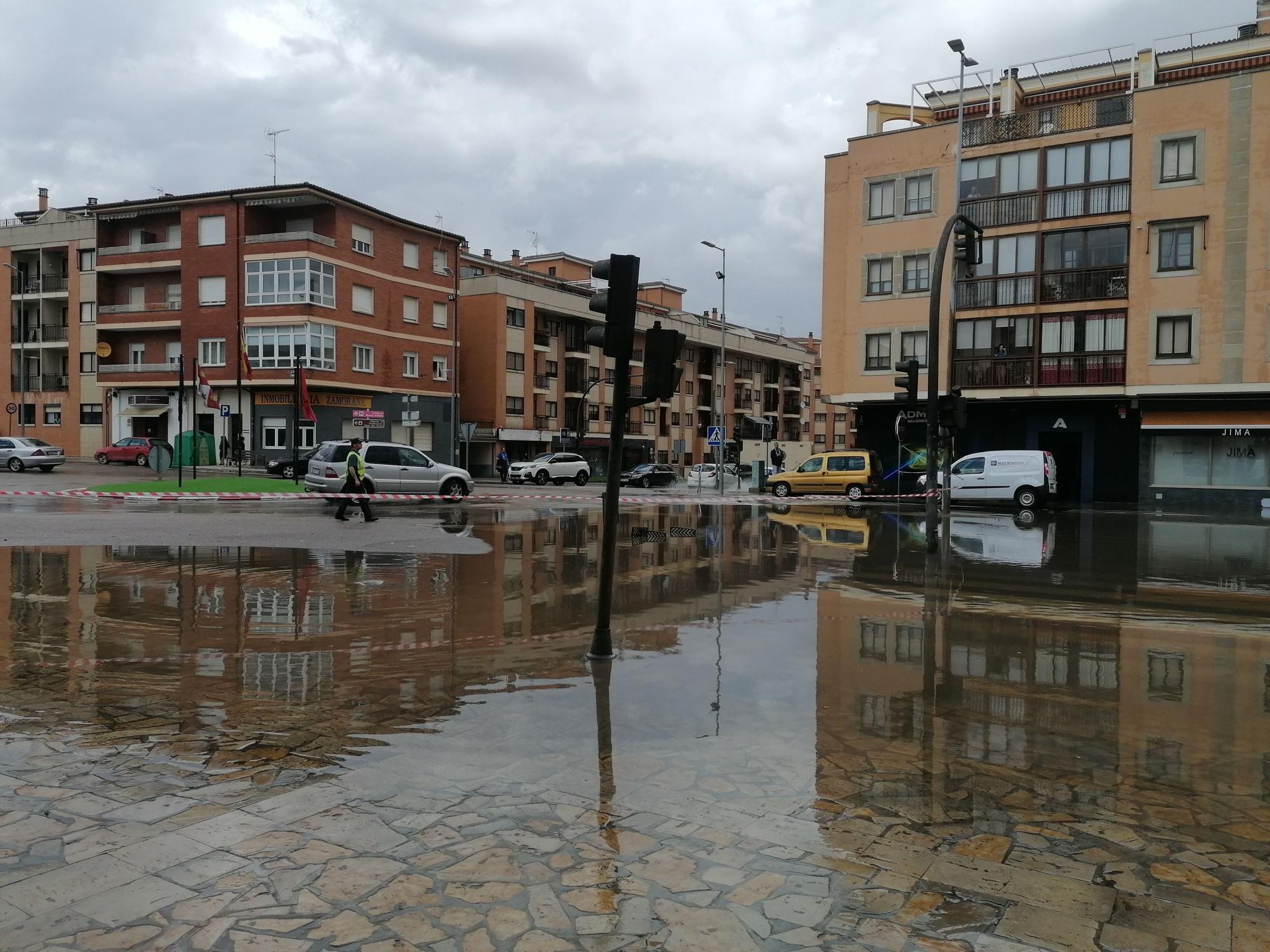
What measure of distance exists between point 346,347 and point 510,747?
1920 inches

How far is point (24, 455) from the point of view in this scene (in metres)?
40.2

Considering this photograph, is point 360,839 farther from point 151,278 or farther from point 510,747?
point 151,278

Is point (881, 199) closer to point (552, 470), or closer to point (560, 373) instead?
point (552, 470)

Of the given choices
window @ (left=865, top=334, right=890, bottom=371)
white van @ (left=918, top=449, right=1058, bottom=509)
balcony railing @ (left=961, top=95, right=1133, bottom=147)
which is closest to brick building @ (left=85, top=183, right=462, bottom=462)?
window @ (left=865, top=334, right=890, bottom=371)

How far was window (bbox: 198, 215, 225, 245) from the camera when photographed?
50.4 metres

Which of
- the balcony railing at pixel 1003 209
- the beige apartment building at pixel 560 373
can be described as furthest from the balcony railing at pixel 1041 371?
the beige apartment building at pixel 560 373

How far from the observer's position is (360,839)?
155 inches

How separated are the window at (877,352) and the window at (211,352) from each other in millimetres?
32558

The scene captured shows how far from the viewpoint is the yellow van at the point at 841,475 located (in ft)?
112

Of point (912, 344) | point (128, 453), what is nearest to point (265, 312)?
point (128, 453)

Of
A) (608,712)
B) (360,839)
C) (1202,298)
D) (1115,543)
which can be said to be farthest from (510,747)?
(1202,298)

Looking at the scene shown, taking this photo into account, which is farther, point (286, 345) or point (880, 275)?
point (286, 345)

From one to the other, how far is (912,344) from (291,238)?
100 feet

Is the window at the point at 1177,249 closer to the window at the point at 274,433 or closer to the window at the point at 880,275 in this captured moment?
the window at the point at 880,275
